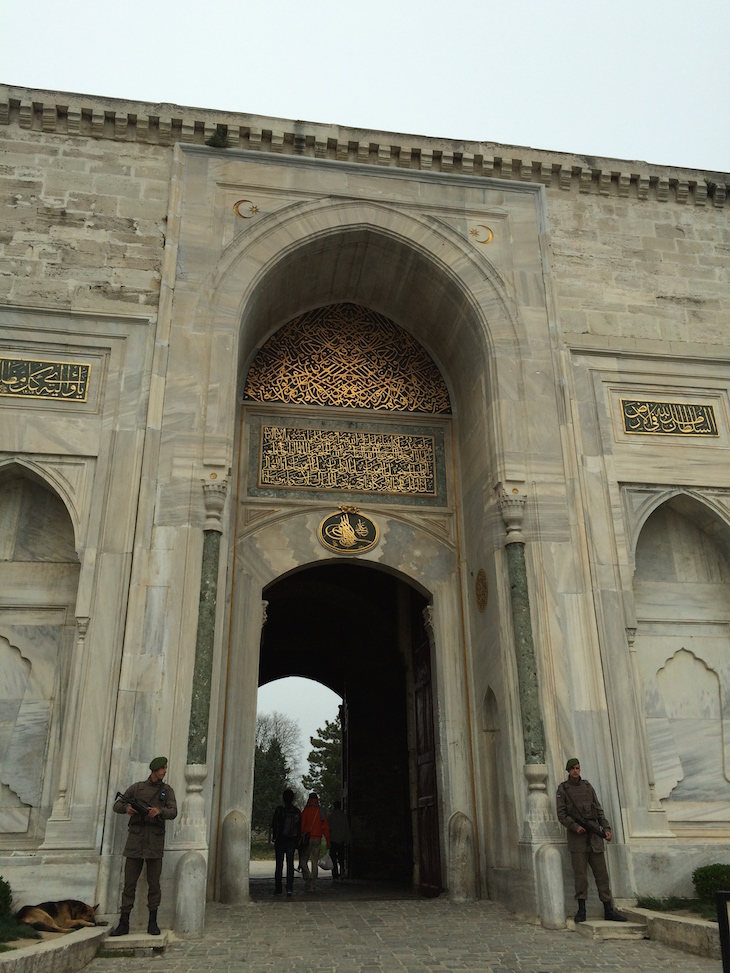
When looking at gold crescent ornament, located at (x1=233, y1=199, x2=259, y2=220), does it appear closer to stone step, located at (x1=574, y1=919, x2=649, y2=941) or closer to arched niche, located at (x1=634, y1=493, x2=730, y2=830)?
arched niche, located at (x1=634, y1=493, x2=730, y2=830)

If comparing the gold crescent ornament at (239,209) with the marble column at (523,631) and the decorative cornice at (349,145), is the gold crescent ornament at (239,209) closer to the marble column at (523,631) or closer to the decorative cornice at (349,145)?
the decorative cornice at (349,145)

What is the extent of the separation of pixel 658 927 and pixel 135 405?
18.1 feet

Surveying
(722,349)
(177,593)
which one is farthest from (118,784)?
(722,349)

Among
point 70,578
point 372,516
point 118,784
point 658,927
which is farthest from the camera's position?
point 372,516

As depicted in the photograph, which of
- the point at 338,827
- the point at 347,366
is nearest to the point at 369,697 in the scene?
the point at 338,827

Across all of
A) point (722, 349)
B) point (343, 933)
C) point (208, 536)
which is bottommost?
point (343, 933)

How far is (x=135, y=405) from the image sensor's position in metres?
7.04

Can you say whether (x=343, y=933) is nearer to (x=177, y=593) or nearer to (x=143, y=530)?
(x=177, y=593)

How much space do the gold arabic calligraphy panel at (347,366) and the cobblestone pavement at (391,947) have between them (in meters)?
4.73

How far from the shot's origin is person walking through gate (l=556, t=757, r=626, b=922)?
5754 mm

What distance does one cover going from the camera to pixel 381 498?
8234 millimetres

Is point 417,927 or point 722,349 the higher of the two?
point 722,349

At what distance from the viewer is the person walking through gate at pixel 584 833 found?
5.75 m

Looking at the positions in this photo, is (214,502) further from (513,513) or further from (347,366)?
(347,366)
